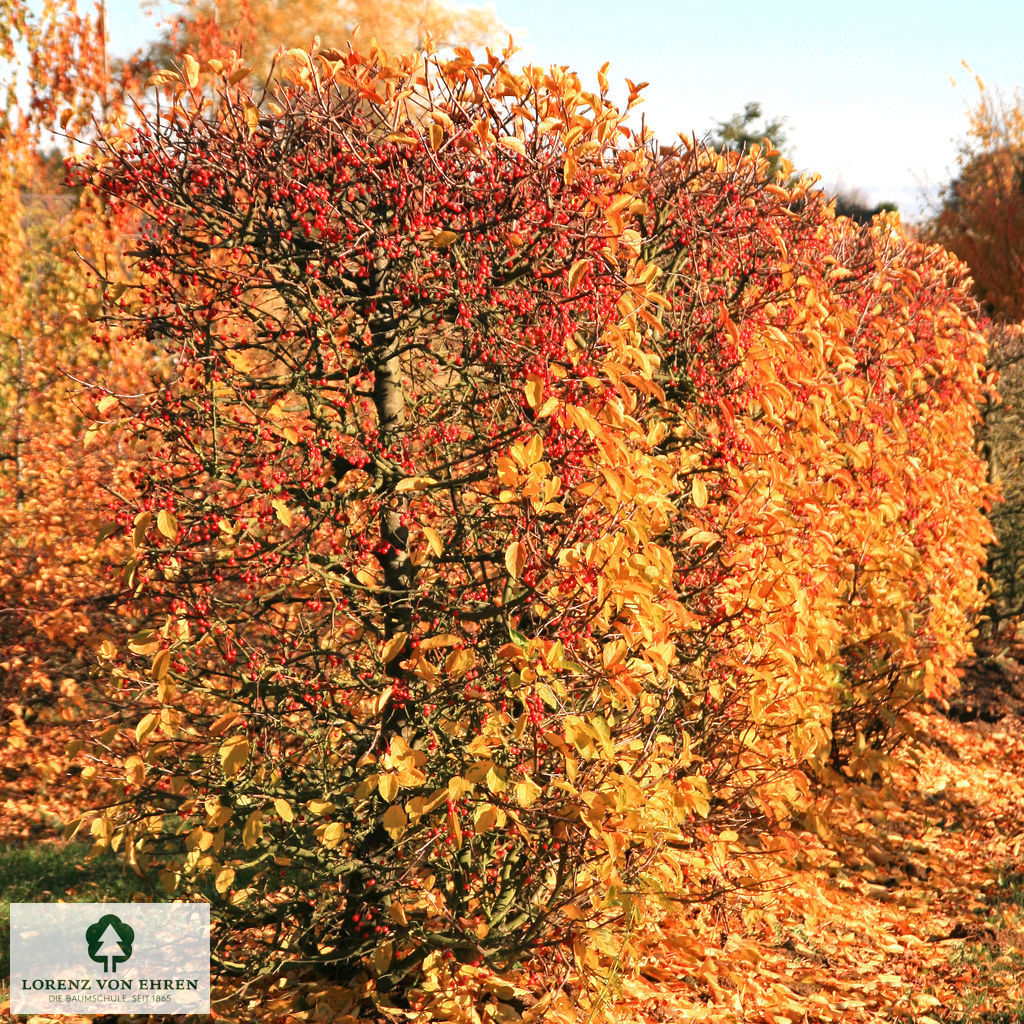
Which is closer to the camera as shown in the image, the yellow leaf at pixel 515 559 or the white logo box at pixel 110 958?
the yellow leaf at pixel 515 559

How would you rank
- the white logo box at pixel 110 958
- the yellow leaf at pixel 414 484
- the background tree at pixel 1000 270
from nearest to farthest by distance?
the yellow leaf at pixel 414 484, the white logo box at pixel 110 958, the background tree at pixel 1000 270

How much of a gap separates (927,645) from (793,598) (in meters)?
2.53

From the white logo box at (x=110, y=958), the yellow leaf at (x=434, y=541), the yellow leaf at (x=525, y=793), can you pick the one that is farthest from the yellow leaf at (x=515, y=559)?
the white logo box at (x=110, y=958)

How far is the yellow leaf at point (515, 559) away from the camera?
2523mm

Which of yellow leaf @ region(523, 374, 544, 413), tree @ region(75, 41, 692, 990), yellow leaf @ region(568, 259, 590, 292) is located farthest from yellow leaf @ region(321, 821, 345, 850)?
yellow leaf @ region(568, 259, 590, 292)

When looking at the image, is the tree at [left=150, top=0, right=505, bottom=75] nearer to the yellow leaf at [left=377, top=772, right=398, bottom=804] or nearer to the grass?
the grass

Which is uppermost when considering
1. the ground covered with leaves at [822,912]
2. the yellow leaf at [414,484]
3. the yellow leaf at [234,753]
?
the yellow leaf at [414,484]

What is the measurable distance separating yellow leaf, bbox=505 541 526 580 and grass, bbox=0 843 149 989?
306cm

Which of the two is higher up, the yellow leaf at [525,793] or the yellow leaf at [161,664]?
the yellow leaf at [161,664]

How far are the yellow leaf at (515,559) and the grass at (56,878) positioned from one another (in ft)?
10.1

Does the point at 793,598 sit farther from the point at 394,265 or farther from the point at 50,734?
the point at 50,734

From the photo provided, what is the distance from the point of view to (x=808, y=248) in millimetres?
4723

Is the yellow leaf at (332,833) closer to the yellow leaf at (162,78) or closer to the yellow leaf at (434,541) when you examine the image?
the yellow leaf at (434,541)

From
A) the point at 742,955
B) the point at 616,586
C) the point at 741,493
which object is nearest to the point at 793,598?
the point at 741,493
